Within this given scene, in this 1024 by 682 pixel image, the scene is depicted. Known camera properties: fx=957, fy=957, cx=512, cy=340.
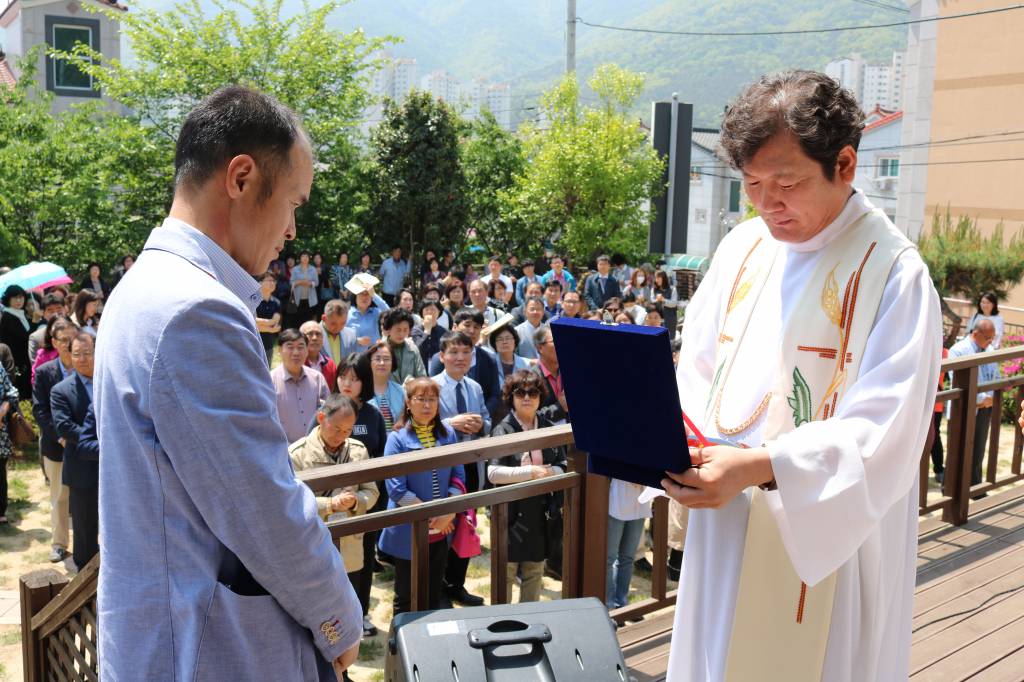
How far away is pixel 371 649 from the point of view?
18.5 ft

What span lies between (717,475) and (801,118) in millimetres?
814

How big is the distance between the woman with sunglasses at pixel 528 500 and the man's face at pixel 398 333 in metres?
2.06

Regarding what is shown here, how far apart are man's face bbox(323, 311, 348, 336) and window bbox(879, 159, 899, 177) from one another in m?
45.4

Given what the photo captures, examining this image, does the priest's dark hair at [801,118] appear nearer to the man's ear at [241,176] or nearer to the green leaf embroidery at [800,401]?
the green leaf embroidery at [800,401]

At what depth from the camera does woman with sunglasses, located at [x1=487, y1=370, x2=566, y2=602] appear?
540 centimetres

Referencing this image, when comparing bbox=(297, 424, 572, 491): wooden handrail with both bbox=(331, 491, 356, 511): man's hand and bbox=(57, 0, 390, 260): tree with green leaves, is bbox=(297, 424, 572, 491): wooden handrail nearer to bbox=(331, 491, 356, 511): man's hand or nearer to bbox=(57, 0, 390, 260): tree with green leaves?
bbox=(331, 491, 356, 511): man's hand

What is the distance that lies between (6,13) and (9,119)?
1844 centimetres

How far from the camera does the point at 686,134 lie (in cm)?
581

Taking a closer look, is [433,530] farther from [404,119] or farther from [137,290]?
[404,119]

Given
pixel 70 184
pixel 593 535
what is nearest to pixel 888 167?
pixel 70 184

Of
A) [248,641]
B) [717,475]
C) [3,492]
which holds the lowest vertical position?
[3,492]

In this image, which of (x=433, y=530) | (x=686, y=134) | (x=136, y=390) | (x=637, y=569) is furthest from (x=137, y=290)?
(x=637, y=569)

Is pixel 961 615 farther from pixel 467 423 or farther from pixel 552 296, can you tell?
pixel 552 296

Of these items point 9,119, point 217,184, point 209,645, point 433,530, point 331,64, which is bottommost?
point 433,530
